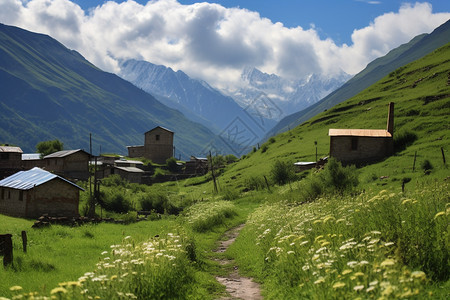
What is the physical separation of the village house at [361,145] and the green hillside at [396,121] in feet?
7.73

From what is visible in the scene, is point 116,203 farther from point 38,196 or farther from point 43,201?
point 38,196

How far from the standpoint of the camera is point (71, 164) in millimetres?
73188

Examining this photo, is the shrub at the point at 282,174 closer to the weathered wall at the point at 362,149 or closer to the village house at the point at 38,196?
the weathered wall at the point at 362,149

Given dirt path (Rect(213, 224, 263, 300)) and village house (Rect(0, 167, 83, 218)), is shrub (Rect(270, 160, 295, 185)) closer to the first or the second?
village house (Rect(0, 167, 83, 218))

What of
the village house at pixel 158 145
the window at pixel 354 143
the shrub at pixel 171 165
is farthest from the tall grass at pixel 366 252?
the village house at pixel 158 145

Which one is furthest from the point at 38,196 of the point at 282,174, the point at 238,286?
the point at 282,174

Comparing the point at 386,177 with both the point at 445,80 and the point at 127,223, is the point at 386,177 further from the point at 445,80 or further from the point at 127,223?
the point at 445,80

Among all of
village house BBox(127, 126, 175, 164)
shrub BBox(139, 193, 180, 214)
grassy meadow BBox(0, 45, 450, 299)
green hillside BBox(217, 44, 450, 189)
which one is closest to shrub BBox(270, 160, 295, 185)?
green hillside BBox(217, 44, 450, 189)

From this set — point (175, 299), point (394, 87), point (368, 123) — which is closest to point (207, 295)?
point (175, 299)

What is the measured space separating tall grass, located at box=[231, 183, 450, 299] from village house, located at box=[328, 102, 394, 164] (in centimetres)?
4426

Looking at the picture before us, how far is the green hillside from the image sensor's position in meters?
54.8

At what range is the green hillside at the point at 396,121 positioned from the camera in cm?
5478

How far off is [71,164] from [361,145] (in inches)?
1893

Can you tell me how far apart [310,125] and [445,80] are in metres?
29.5
